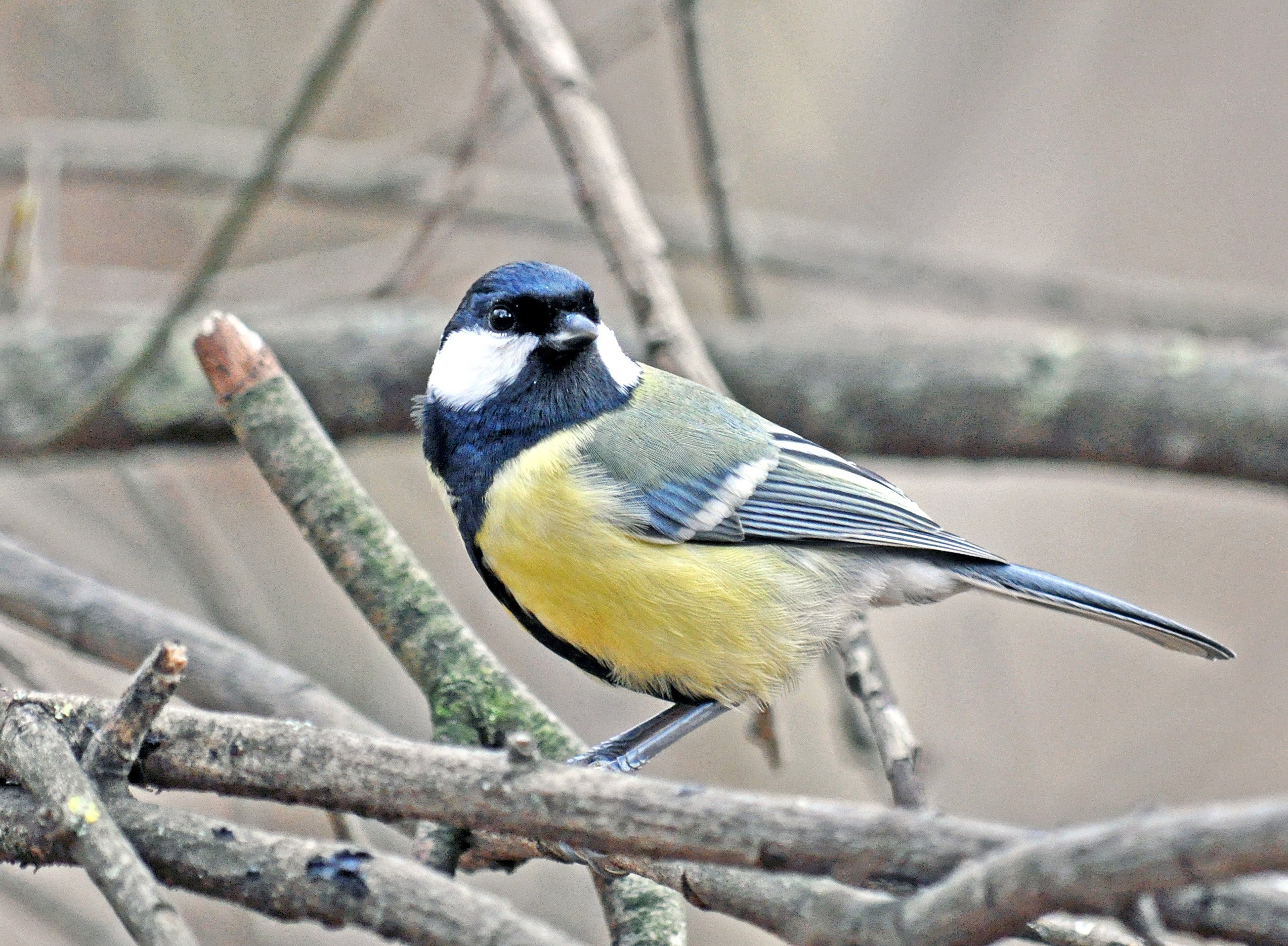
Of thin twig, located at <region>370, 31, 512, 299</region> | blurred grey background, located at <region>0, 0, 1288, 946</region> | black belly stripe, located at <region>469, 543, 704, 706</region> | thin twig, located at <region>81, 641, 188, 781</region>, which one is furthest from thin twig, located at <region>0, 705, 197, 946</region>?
thin twig, located at <region>370, 31, 512, 299</region>

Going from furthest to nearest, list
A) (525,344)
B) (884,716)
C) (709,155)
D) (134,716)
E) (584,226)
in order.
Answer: (584,226) < (709,155) < (525,344) < (884,716) < (134,716)

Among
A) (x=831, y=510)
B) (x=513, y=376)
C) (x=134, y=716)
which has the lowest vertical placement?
(x=134, y=716)

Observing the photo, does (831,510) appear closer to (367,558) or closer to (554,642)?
(554,642)

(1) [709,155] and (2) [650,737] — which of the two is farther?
(1) [709,155]

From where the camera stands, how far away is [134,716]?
1.40 m

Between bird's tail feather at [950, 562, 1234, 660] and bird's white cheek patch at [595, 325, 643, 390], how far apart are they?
0.72m

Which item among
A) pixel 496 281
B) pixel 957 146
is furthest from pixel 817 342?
pixel 957 146

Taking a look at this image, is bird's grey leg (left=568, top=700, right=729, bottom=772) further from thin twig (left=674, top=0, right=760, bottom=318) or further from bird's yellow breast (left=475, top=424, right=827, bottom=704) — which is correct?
thin twig (left=674, top=0, right=760, bottom=318)

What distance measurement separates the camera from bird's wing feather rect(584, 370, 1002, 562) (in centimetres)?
218

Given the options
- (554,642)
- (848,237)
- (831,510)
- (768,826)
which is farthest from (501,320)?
(848,237)

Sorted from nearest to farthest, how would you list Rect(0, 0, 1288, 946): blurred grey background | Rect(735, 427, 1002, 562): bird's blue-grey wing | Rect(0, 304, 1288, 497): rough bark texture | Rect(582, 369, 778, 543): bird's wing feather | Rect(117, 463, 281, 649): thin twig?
Rect(582, 369, 778, 543): bird's wing feather < Rect(735, 427, 1002, 562): bird's blue-grey wing < Rect(117, 463, 281, 649): thin twig < Rect(0, 304, 1288, 497): rough bark texture < Rect(0, 0, 1288, 946): blurred grey background

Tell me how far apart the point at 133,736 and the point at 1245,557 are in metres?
5.47

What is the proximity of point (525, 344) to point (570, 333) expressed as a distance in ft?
0.32

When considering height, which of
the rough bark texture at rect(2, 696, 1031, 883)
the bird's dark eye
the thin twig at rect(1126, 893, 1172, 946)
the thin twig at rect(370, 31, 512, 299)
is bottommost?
the thin twig at rect(1126, 893, 1172, 946)
